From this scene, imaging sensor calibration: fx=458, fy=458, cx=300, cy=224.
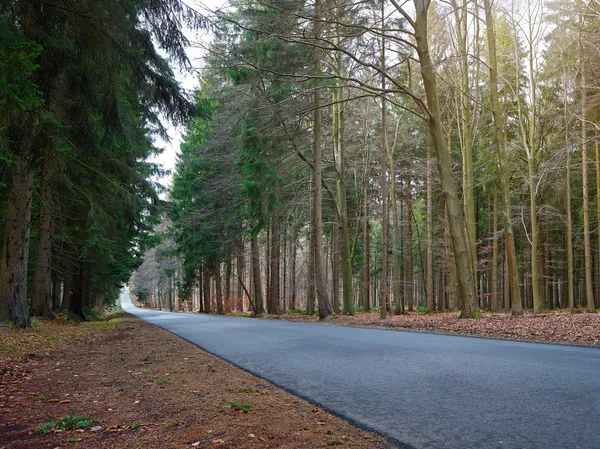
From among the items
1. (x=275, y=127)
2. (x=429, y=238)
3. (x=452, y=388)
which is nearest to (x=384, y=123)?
(x=275, y=127)

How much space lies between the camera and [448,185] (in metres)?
13.7

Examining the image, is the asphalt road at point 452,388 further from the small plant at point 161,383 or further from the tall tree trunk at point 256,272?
the tall tree trunk at point 256,272

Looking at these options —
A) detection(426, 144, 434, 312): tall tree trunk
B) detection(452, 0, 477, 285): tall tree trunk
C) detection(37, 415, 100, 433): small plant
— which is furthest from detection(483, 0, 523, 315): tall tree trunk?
detection(37, 415, 100, 433): small plant

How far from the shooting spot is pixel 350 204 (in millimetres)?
32406

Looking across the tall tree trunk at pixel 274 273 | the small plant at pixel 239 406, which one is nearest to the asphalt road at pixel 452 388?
the small plant at pixel 239 406

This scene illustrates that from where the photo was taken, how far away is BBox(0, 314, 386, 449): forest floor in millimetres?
3043

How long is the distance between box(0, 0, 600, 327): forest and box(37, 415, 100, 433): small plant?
3956 mm

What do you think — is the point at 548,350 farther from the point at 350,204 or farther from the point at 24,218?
the point at 350,204

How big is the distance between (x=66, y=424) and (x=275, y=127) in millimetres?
16343

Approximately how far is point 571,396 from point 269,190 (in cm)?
1707

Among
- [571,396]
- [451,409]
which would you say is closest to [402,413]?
[451,409]

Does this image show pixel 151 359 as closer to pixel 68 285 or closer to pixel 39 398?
pixel 39 398

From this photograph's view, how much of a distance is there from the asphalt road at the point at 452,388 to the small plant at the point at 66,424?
1.84 meters

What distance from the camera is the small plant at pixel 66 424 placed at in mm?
3393
